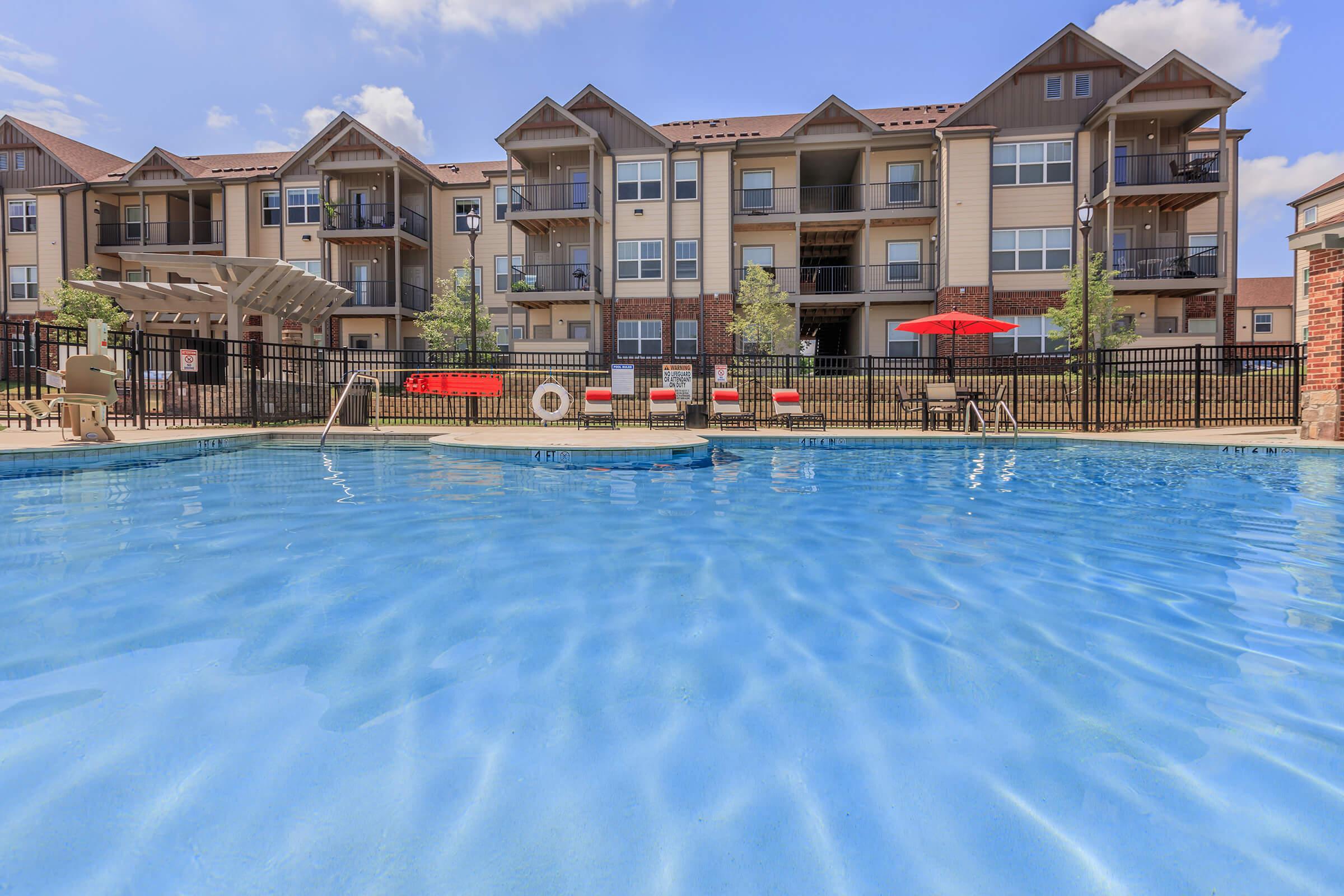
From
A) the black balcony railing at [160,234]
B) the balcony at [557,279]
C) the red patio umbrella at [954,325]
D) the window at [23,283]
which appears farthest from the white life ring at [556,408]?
the window at [23,283]

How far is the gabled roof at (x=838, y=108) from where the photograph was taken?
2456 cm

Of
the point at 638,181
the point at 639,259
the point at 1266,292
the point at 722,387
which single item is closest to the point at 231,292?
the point at 722,387

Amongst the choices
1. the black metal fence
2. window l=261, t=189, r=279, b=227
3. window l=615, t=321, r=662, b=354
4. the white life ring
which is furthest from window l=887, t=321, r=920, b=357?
window l=261, t=189, r=279, b=227

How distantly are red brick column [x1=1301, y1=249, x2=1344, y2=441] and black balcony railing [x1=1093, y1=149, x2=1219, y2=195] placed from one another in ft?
45.4

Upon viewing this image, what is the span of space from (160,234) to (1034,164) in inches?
1459

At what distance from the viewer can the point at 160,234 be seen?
3003 centimetres

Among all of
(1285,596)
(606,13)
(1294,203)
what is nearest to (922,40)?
(606,13)

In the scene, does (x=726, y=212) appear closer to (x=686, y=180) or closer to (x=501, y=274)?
(x=686, y=180)

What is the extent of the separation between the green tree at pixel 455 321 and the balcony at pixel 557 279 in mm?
1851

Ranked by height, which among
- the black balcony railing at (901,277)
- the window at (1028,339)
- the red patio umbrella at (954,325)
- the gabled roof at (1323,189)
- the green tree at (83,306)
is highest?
the gabled roof at (1323,189)

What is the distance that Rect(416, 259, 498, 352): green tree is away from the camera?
964 inches

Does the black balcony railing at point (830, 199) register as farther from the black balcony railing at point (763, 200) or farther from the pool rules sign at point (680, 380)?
the pool rules sign at point (680, 380)

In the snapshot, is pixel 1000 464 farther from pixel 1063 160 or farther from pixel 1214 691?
pixel 1063 160

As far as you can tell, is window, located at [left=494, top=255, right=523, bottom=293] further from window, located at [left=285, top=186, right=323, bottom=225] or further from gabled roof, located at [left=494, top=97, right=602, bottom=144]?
window, located at [left=285, top=186, right=323, bottom=225]
